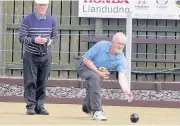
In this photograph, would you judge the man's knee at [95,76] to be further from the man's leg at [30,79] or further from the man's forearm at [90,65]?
the man's leg at [30,79]

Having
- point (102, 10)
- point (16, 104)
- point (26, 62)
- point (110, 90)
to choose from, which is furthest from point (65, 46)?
point (26, 62)

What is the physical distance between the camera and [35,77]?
A: 893 cm

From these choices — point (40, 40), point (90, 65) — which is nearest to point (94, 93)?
point (90, 65)

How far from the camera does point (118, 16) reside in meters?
13.0

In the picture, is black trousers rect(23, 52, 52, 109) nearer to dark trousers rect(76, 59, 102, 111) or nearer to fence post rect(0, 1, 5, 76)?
dark trousers rect(76, 59, 102, 111)

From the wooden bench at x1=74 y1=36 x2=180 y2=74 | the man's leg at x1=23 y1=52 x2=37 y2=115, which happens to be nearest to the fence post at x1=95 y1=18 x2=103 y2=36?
the wooden bench at x1=74 y1=36 x2=180 y2=74

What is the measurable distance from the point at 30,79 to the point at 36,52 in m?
0.38

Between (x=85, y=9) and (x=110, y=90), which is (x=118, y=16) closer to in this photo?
(x=85, y=9)

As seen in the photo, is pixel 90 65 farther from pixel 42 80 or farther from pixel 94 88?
pixel 42 80

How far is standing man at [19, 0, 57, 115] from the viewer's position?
28.8 ft

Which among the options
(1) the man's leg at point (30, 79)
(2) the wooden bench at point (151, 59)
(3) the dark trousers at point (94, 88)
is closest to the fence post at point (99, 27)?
(2) the wooden bench at point (151, 59)

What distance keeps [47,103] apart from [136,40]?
2778 mm

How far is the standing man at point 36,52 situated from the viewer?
8766mm

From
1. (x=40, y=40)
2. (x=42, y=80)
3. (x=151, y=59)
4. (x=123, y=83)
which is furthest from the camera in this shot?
(x=151, y=59)
